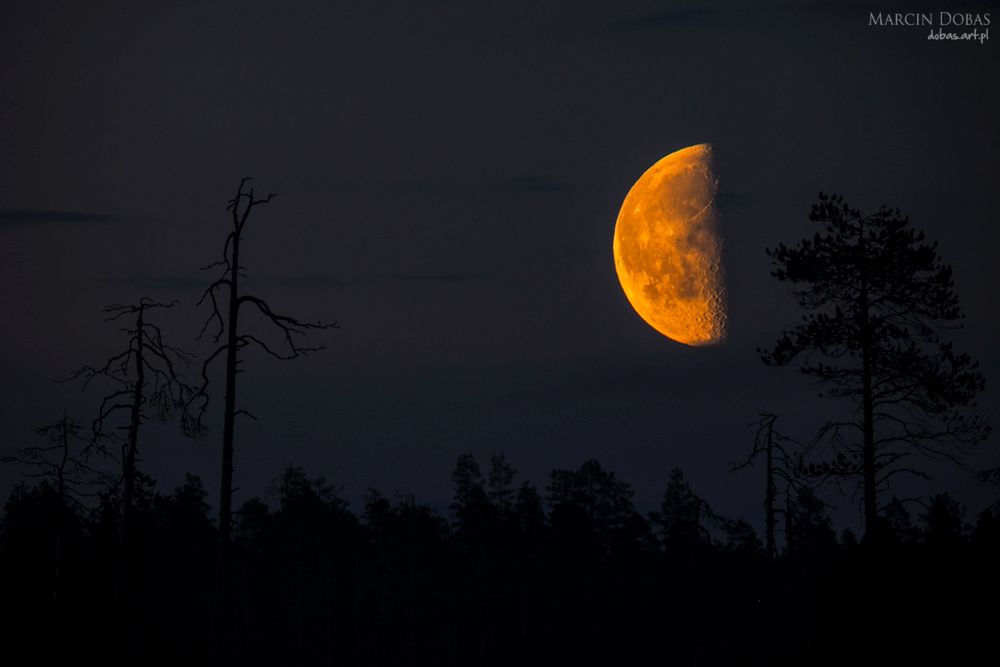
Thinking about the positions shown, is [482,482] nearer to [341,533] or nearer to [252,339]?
[341,533]

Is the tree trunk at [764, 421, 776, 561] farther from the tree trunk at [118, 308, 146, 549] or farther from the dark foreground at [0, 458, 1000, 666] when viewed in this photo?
the tree trunk at [118, 308, 146, 549]

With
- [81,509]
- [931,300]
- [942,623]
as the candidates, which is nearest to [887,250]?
[931,300]

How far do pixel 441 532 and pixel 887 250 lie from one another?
76727 mm

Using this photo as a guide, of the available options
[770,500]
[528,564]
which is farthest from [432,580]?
[770,500]

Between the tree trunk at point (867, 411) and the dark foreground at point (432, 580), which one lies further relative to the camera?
the dark foreground at point (432, 580)

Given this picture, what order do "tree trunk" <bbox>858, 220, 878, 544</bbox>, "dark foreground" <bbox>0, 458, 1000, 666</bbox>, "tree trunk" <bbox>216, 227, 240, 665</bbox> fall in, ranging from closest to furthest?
1. "tree trunk" <bbox>216, 227, 240, 665</bbox>
2. "tree trunk" <bbox>858, 220, 878, 544</bbox>
3. "dark foreground" <bbox>0, 458, 1000, 666</bbox>

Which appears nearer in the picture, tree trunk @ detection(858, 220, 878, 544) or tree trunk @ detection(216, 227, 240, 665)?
tree trunk @ detection(216, 227, 240, 665)

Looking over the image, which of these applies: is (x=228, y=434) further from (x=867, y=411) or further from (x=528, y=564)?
(x=528, y=564)

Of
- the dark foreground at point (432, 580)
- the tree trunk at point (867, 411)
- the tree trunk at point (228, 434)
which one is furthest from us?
the dark foreground at point (432, 580)

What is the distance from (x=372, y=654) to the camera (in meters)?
98.2

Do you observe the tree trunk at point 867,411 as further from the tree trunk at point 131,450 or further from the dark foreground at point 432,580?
the tree trunk at point 131,450

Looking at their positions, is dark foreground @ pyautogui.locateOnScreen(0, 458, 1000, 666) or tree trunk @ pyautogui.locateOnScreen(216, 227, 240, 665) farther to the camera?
dark foreground @ pyautogui.locateOnScreen(0, 458, 1000, 666)

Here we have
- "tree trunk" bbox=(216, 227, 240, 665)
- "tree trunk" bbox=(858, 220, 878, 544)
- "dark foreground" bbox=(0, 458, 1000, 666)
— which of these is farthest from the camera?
"dark foreground" bbox=(0, 458, 1000, 666)

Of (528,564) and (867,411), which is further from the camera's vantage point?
(528,564)
